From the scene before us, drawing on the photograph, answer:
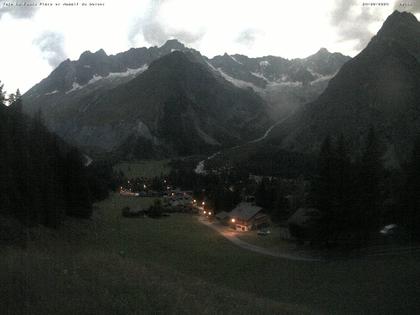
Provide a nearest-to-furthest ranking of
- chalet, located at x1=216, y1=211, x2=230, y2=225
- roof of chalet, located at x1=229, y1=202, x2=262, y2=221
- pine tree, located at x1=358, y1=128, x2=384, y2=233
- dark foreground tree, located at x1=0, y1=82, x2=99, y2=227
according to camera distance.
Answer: dark foreground tree, located at x1=0, y1=82, x2=99, y2=227, pine tree, located at x1=358, y1=128, x2=384, y2=233, roof of chalet, located at x1=229, y1=202, x2=262, y2=221, chalet, located at x1=216, y1=211, x2=230, y2=225

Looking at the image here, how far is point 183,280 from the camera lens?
34.5m

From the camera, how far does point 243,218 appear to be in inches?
3644

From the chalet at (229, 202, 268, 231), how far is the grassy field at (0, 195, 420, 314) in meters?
17.7

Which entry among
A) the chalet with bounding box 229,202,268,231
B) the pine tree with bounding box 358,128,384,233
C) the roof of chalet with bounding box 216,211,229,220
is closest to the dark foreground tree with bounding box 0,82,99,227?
the chalet with bounding box 229,202,268,231

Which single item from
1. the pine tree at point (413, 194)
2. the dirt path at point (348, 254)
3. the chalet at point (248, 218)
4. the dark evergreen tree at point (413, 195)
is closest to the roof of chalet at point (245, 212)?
the chalet at point (248, 218)

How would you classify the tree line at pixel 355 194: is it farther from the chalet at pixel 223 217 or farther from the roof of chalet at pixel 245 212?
the chalet at pixel 223 217

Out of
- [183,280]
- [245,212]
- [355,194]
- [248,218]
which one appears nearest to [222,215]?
[245,212]

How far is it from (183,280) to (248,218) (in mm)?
57994

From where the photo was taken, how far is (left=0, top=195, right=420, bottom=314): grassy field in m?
21.4

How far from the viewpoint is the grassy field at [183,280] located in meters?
21.4

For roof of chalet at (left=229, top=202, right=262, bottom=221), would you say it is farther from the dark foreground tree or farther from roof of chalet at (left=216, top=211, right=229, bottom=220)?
the dark foreground tree

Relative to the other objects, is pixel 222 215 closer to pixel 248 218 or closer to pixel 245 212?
pixel 245 212

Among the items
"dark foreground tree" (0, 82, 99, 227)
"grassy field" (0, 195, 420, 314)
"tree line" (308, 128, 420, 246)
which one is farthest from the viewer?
"tree line" (308, 128, 420, 246)

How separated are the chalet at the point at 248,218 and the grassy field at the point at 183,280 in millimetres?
17651
